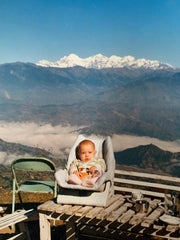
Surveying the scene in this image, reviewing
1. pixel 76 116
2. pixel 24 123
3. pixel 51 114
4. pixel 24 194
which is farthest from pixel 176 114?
pixel 24 194

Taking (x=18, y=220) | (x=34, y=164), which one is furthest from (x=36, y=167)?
(x=18, y=220)

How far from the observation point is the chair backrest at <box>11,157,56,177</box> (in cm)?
487

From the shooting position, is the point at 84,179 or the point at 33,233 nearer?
the point at 84,179

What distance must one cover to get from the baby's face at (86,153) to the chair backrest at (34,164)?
0.52 metres

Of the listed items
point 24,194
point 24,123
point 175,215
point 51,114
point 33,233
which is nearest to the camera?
point 175,215

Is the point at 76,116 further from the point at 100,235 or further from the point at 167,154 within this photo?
the point at 100,235

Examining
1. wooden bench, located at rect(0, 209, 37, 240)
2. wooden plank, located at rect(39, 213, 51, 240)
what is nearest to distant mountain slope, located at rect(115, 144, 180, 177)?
wooden bench, located at rect(0, 209, 37, 240)

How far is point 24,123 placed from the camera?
182125mm

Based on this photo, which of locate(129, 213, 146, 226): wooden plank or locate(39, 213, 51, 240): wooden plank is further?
locate(39, 213, 51, 240): wooden plank

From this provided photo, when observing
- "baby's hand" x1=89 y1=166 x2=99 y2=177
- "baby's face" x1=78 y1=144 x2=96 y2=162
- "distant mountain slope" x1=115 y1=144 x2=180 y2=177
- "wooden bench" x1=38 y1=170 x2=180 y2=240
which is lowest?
"distant mountain slope" x1=115 y1=144 x2=180 y2=177

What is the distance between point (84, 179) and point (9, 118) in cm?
19374

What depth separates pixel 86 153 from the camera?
16.6 ft

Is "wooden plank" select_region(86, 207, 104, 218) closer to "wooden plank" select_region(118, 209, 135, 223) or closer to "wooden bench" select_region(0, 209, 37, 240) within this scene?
"wooden plank" select_region(118, 209, 135, 223)

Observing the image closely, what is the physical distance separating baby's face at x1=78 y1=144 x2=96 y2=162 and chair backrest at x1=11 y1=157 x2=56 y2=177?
1.71 feet
